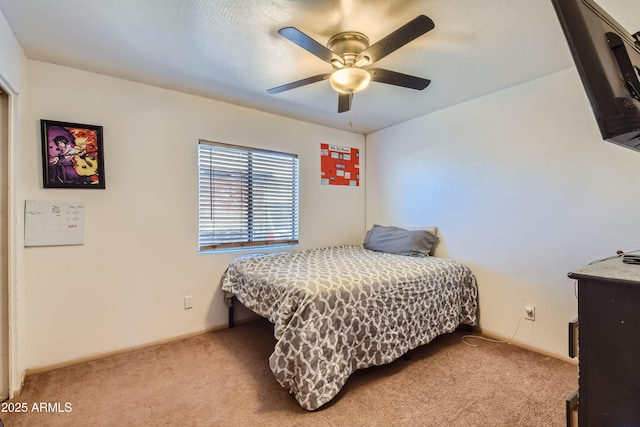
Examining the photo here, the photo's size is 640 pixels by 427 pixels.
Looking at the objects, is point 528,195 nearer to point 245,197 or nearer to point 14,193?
point 245,197

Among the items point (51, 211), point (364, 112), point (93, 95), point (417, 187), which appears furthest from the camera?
point (417, 187)

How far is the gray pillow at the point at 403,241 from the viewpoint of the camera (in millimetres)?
2965

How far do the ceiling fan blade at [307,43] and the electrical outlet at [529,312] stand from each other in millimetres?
2421

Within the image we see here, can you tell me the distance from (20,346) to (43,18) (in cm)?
206

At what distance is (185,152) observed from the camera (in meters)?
2.65

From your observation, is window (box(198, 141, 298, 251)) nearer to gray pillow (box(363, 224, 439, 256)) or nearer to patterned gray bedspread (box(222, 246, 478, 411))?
patterned gray bedspread (box(222, 246, 478, 411))

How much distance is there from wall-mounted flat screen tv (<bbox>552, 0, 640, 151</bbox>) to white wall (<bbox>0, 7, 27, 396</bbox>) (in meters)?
2.65

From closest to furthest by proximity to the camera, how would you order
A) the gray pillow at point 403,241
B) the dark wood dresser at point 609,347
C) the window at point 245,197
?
the dark wood dresser at point 609,347, the window at point 245,197, the gray pillow at point 403,241

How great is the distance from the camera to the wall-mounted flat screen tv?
2.77ft

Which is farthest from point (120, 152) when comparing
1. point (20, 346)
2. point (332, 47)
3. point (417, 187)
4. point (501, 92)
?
point (501, 92)

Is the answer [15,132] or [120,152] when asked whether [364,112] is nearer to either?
[120,152]

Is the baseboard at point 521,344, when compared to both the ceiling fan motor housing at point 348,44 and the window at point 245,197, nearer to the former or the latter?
the window at point 245,197

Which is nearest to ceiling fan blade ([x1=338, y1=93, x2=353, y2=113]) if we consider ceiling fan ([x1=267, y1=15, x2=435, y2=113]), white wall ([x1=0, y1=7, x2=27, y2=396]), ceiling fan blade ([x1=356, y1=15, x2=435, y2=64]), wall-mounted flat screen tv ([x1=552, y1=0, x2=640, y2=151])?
ceiling fan ([x1=267, y1=15, x2=435, y2=113])

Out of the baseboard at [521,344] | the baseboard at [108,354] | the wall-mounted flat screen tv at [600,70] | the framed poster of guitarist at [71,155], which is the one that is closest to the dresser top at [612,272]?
the wall-mounted flat screen tv at [600,70]
